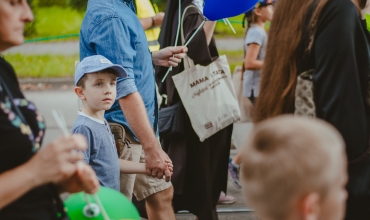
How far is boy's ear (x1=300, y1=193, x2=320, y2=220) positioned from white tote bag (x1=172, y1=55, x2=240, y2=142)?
292 cm

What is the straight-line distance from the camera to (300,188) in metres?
1.70

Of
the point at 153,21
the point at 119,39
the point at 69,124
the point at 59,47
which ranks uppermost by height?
the point at 119,39

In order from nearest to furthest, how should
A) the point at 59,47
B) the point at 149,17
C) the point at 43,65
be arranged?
the point at 149,17 → the point at 43,65 → the point at 59,47

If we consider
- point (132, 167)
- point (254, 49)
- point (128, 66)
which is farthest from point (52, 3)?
point (132, 167)

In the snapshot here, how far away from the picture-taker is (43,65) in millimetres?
10727

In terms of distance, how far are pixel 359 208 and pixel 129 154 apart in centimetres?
151

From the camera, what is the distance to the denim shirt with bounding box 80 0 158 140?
133 inches

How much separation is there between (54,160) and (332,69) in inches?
45.8

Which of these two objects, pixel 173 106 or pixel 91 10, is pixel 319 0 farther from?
pixel 173 106

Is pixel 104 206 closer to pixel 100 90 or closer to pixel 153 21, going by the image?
pixel 100 90


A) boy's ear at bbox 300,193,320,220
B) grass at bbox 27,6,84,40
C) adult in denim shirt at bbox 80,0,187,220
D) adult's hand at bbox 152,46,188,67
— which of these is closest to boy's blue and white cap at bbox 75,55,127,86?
adult in denim shirt at bbox 80,0,187,220

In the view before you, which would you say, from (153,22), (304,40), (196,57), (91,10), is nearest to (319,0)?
(304,40)

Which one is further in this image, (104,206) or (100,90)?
(100,90)

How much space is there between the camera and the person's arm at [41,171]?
1727mm
